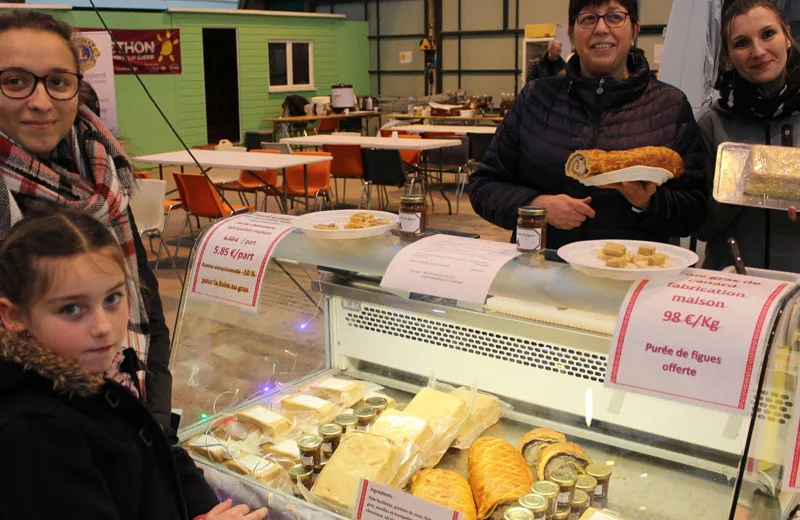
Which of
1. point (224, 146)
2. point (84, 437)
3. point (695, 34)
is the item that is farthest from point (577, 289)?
point (224, 146)

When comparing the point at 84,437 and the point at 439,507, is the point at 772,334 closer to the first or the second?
the point at 439,507

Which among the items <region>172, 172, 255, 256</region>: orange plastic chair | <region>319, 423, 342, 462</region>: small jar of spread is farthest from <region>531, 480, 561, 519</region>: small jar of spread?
<region>172, 172, 255, 256</region>: orange plastic chair

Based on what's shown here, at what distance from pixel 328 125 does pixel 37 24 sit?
1358cm

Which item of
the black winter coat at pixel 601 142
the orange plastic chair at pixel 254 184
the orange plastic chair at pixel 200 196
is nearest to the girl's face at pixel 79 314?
the black winter coat at pixel 601 142

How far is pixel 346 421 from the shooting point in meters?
1.84

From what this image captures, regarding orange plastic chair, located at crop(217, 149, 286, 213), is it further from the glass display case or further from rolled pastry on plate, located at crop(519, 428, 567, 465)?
rolled pastry on plate, located at crop(519, 428, 567, 465)

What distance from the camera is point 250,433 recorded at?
6.23 feet

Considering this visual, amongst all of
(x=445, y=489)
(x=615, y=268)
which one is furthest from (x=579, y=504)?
(x=615, y=268)

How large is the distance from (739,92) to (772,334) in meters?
1.20

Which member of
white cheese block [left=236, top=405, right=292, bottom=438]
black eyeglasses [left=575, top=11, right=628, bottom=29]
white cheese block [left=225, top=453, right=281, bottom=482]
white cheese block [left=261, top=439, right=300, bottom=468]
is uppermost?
black eyeglasses [left=575, top=11, right=628, bottom=29]

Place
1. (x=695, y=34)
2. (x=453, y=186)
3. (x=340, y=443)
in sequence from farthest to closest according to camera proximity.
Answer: (x=453, y=186) → (x=695, y=34) → (x=340, y=443)

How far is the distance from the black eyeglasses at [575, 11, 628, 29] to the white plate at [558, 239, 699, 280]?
72cm

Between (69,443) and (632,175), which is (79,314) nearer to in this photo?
(69,443)

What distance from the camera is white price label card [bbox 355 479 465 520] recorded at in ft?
4.34
